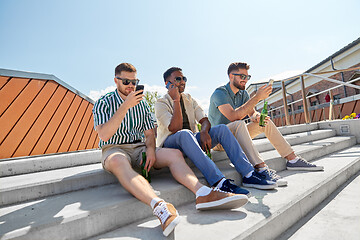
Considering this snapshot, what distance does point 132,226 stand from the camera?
118cm

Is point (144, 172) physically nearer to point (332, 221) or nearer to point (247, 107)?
point (247, 107)

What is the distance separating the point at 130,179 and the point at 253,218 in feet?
2.64

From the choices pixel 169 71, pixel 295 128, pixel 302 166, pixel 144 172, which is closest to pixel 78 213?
pixel 144 172

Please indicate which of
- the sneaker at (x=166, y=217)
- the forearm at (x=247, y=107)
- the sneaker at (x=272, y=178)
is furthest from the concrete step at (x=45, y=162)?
the sneaker at (x=166, y=217)

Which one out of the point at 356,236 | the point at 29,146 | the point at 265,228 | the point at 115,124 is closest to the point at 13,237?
the point at 115,124

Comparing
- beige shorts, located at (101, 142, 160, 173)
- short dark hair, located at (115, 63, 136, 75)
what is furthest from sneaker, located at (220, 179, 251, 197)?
short dark hair, located at (115, 63, 136, 75)

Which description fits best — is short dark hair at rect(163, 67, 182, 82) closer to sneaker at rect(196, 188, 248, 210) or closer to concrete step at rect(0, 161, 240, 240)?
concrete step at rect(0, 161, 240, 240)

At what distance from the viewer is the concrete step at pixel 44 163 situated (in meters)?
1.97

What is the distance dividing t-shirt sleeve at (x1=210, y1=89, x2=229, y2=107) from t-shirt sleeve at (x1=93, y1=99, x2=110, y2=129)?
1191mm

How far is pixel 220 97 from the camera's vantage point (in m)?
2.22

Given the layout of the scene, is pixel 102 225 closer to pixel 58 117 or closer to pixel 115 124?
pixel 115 124

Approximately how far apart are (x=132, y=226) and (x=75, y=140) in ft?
11.0

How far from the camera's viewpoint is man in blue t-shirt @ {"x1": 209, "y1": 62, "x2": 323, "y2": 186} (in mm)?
2045

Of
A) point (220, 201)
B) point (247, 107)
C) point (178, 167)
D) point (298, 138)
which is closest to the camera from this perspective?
point (220, 201)
